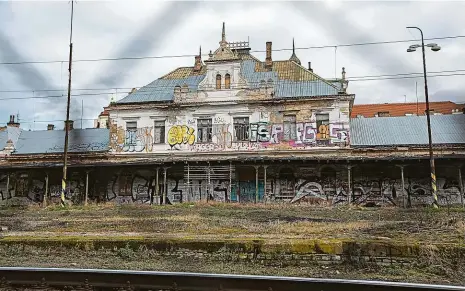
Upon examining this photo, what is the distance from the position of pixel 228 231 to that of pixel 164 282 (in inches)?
278

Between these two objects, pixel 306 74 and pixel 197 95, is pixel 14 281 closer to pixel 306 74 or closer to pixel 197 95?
pixel 197 95

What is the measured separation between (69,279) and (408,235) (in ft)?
31.8

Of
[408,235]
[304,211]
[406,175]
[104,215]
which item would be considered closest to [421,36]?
[406,175]

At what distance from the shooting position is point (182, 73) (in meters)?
33.2

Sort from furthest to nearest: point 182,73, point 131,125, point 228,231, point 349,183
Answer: point 182,73
point 131,125
point 349,183
point 228,231

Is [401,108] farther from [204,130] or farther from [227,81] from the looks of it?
[204,130]

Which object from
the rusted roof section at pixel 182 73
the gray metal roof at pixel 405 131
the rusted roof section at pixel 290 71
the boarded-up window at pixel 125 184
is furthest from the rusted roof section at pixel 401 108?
the boarded-up window at pixel 125 184

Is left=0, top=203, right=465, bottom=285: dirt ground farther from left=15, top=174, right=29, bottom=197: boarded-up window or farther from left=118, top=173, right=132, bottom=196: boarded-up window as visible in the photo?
left=15, top=174, right=29, bottom=197: boarded-up window

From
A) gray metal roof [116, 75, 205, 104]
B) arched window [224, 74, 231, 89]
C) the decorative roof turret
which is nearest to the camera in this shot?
arched window [224, 74, 231, 89]

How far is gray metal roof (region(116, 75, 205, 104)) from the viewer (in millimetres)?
30984

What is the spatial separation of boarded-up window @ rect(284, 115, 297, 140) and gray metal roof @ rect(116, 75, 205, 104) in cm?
705

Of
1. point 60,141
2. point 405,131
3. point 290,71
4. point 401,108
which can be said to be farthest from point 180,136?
point 401,108

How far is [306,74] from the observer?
30.3 m

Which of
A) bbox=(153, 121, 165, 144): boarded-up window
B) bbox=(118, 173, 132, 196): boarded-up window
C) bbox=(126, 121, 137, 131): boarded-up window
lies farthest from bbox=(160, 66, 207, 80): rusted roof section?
bbox=(118, 173, 132, 196): boarded-up window
